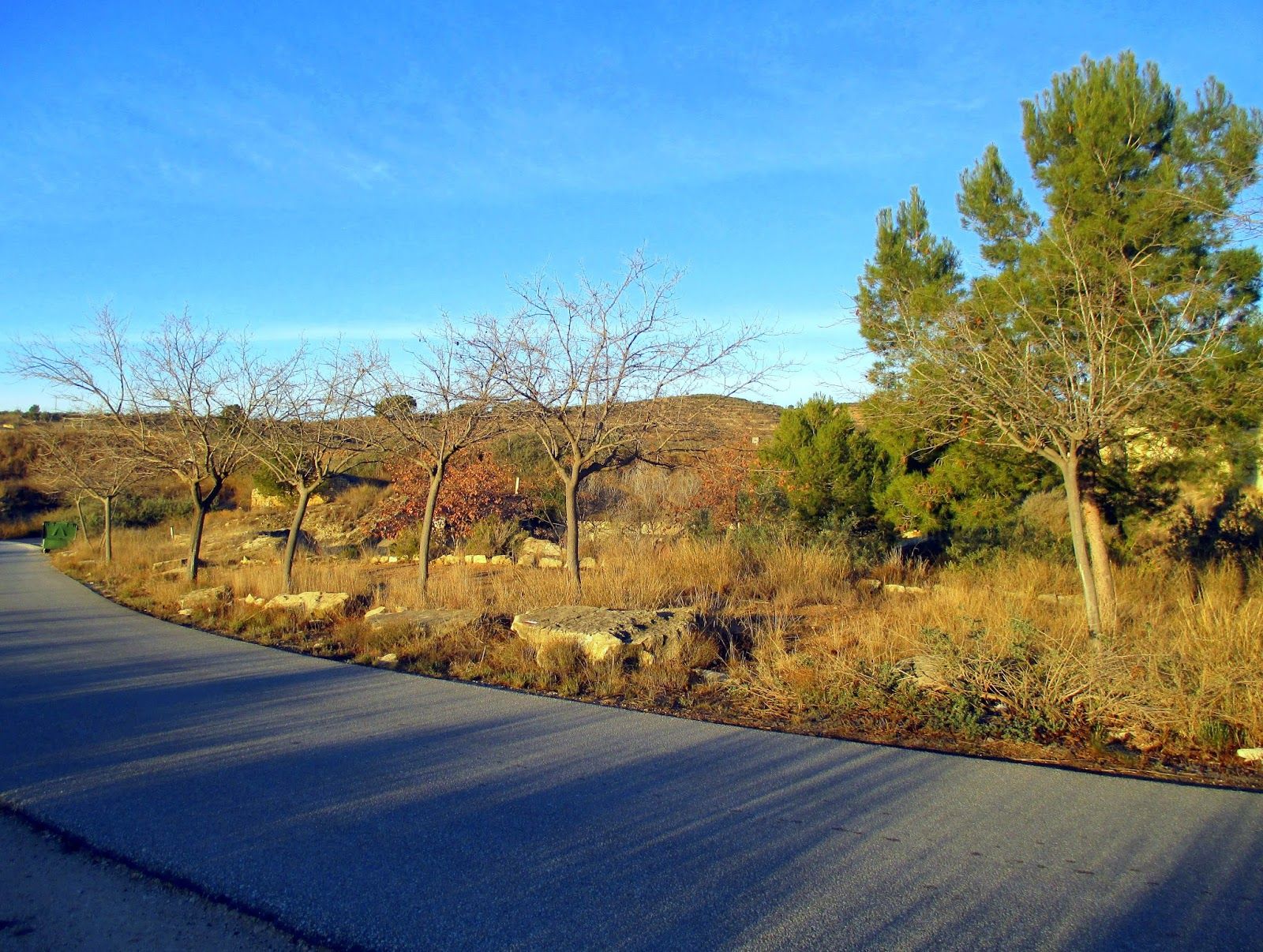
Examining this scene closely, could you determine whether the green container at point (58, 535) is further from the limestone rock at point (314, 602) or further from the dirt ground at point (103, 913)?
the dirt ground at point (103, 913)

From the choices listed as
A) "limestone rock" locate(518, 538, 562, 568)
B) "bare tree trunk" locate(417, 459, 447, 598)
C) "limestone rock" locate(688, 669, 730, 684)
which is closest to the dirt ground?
"limestone rock" locate(688, 669, 730, 684)

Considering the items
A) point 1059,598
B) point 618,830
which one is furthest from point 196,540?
point 618,830

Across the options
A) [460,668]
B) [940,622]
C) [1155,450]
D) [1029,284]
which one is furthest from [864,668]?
[1155,450]

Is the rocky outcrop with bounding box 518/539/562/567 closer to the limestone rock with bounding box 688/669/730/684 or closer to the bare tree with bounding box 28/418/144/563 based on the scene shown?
the bare tree with bounding box 28/418/144/563

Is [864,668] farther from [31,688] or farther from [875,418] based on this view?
[31,688]

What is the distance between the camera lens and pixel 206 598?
51.0 feet

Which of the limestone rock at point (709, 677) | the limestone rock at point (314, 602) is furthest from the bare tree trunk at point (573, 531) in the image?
the limestone rock at point (314, 602)

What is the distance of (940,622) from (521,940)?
23.3 ft

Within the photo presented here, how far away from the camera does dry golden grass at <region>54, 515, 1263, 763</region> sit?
22.6ft

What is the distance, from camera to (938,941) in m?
3.54

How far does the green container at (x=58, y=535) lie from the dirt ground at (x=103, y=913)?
136ft

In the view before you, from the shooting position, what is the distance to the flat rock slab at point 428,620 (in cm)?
1125

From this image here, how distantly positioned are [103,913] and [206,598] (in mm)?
12656

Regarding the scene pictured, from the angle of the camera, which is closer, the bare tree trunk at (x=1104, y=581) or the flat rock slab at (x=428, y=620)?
the bare tree trunk at (x=1104, y=581)
